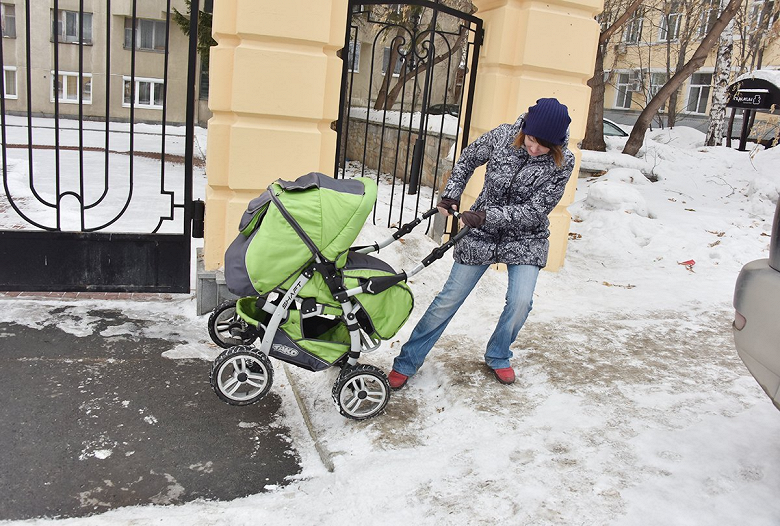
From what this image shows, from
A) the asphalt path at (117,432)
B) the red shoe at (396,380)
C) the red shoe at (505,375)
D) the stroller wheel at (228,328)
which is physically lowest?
the asphalt path at (117,432)

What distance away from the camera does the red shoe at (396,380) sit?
4.21m

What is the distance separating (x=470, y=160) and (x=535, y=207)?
1.71 ft

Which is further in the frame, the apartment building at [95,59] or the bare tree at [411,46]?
the apartment building at [95,59]

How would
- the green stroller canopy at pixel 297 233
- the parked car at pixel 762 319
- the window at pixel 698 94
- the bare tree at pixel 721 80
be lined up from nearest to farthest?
the parked car at pixel 762 319, the green stroller canopy at pixel 297 233, the bare tree at pixel 721 80, the window at pixel 698 94

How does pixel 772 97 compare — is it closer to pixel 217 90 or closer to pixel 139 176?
pixel 139 176

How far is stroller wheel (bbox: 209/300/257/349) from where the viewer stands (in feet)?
13.4

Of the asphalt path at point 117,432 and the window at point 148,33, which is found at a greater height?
the window at point 148,33

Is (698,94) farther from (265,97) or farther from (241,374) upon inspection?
(241,374)

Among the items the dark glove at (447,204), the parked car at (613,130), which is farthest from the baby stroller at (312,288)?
the parked car at (613,130)

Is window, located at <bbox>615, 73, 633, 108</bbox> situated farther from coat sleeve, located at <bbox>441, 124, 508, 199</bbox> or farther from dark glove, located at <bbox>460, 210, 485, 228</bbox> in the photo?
dark glove, located at <bbox>460, 210, 485, 228</bbox>

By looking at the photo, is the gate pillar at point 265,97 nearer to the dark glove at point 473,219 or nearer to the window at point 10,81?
the dark glove at point 473,219

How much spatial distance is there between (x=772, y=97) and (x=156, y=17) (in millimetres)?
20768

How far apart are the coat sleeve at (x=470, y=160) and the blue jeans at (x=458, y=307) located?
0.44 meters

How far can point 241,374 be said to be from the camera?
3.68 m
